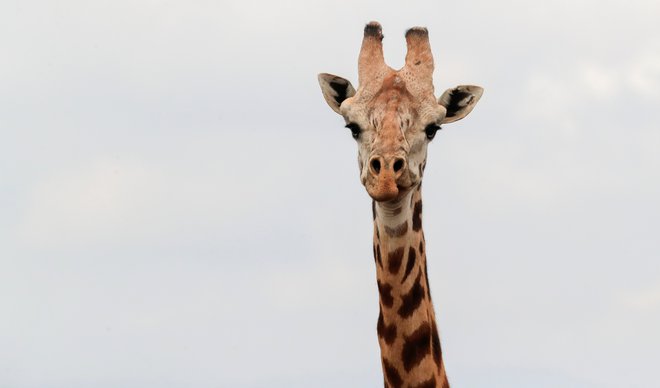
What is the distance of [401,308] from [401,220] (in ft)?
3.17

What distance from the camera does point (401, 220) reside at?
16891mm

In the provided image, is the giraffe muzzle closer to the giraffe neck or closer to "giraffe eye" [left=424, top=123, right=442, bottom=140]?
the giraffe neck

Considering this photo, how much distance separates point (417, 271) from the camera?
17.1 metres

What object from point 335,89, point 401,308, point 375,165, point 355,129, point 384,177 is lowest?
point 401,308

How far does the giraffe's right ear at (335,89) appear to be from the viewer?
18.8 m

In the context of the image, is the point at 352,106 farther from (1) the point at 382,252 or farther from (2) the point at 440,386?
(2) the point at 440,386

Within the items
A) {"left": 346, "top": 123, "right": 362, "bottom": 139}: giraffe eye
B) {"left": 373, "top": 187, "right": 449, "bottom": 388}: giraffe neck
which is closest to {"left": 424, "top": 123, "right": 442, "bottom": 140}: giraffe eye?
{"left": 346, "top": 123, "right": 362, "bottom": 139}: giraffe eye

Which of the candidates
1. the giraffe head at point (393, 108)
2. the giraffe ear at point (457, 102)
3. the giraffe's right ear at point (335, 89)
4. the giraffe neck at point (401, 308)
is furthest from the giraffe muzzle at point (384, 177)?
the giraffe's right ear at point (335, 89)

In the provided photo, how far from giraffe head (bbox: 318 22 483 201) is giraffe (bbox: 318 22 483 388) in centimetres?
1

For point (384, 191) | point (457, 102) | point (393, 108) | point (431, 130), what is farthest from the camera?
point (457, 102)

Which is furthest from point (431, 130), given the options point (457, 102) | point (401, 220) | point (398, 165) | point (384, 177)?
point (384, 177)

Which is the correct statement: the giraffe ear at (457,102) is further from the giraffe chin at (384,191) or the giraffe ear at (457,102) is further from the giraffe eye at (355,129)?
the giraffe chin at (384,191)

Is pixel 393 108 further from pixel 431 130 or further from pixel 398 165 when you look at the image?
pixel 398 165

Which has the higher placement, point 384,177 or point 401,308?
point 384,177
